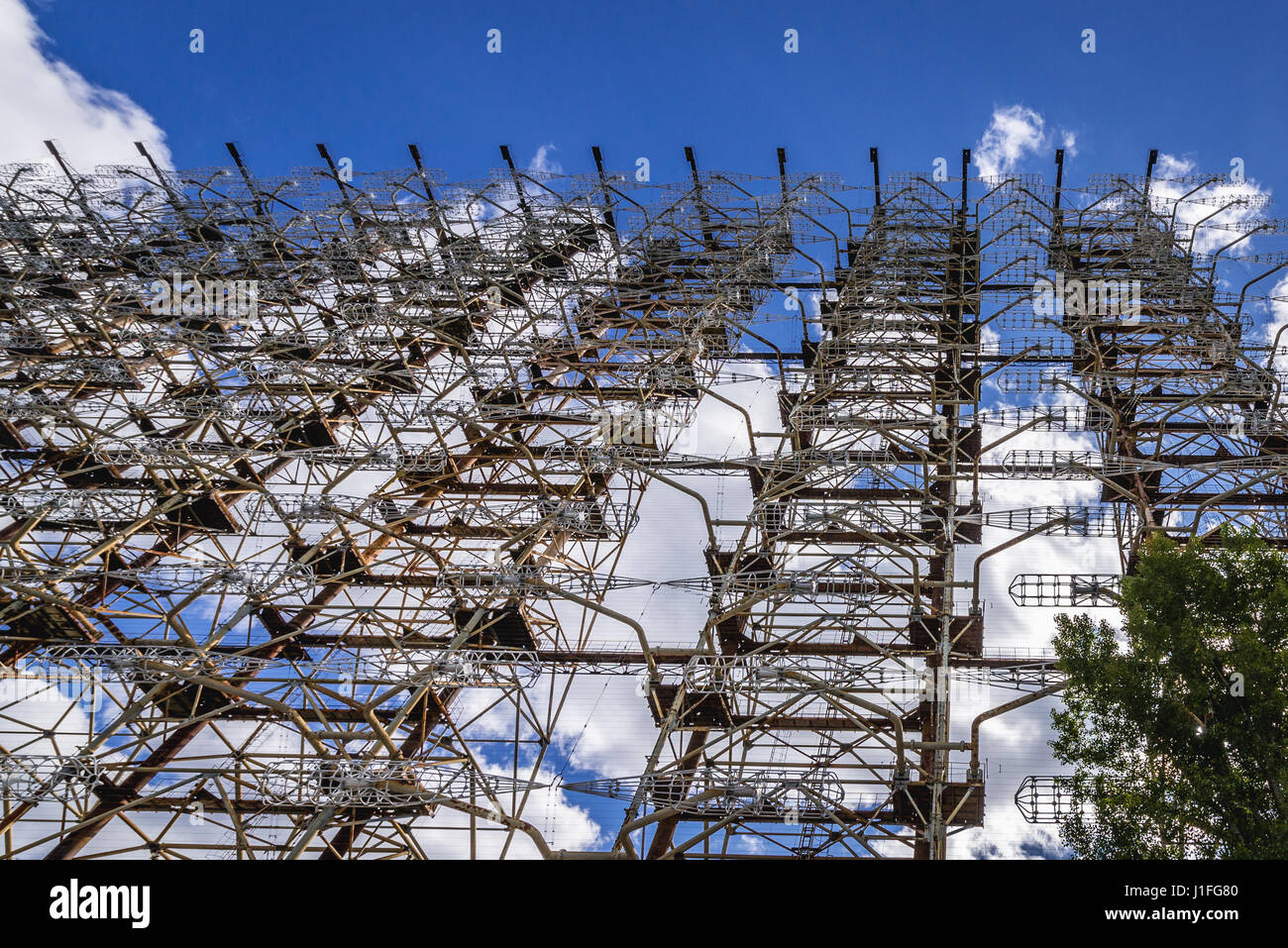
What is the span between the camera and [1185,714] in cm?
1262

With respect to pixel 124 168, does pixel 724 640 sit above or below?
below

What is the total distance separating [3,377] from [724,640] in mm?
21607

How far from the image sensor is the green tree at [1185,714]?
11859 millimetres

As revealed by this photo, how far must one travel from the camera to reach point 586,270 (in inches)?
1351

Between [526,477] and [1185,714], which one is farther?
[526,477]

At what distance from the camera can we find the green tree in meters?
11.9

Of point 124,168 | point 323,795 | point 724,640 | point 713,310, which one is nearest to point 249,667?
point 323,795

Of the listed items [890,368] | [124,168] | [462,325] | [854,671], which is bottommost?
[854,671]

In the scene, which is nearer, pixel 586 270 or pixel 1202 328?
pixel 1202 328

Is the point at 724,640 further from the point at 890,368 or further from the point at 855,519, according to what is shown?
the point at 890,368

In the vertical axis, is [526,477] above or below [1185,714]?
above
